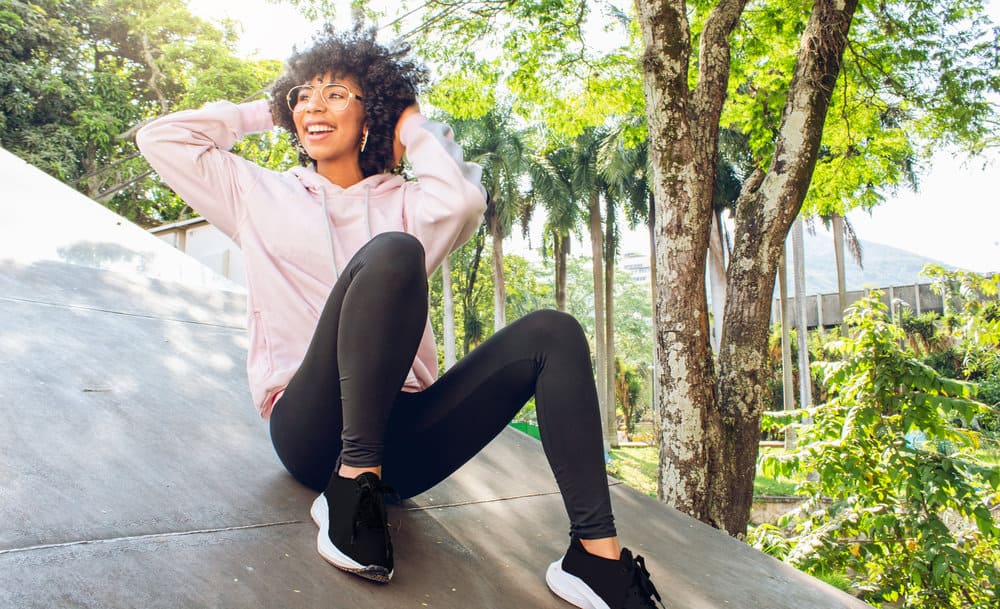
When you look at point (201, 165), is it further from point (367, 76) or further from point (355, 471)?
point (355, 471)

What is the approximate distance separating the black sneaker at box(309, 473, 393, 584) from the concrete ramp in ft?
0.11

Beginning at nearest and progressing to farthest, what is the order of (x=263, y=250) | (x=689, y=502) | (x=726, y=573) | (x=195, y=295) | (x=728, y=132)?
(x=263, y=250) < (x=726, y=573) < (x=195, y=295) < (x=689, y=502) < (x=728, y=132)

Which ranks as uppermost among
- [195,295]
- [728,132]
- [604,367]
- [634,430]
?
[728,132]

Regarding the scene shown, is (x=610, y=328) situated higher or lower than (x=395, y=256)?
lower

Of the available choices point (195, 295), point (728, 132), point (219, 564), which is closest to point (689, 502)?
point (195, 295)

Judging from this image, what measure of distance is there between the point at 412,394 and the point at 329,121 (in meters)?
0.85

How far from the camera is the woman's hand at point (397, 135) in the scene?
2182mm

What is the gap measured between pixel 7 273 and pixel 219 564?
242cm

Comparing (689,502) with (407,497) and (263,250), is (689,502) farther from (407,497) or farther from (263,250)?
(263,250)

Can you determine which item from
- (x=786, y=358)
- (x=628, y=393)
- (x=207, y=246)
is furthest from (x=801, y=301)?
(x=207, y=246)

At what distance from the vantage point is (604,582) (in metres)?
1.61

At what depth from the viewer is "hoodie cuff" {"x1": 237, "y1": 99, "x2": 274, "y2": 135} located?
A: 2.15m

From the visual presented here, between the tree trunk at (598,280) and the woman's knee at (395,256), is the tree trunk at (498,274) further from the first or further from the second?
the woman's knee at (395,256)

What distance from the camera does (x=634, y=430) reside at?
30.6 m
